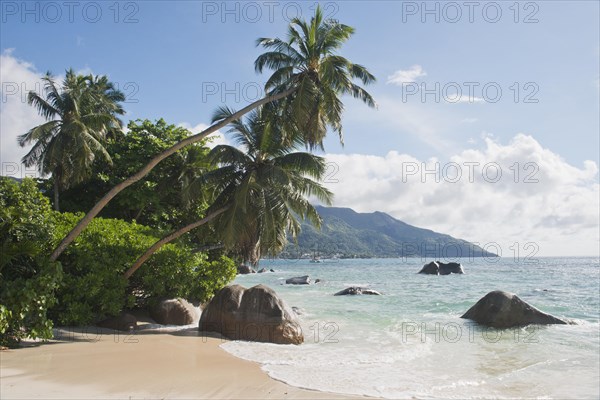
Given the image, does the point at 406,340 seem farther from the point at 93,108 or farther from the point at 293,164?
the point at 93,108

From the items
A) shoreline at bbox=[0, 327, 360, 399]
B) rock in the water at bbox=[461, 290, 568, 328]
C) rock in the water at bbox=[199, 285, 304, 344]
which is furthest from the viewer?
rock in the water at bbox=[461, 290, 568, 328]

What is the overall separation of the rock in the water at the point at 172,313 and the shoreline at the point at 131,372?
11.1 ft

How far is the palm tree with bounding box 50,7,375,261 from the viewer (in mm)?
15031

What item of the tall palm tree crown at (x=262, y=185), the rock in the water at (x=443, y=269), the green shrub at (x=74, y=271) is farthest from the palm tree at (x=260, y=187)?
the rock in the water at (x=443, y=269)

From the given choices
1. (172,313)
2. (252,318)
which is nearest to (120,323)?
(172,313)

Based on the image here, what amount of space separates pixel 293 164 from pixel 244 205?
8.28 feet

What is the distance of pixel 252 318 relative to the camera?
14914mm

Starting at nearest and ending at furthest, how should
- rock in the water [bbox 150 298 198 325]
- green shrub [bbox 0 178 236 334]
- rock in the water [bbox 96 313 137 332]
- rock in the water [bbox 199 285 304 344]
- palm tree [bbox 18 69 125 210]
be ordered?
green shrub [bbox 0 178 236 334] < rock in the water [bbox 199 285 304 344] < rock in the water [bbox 96 313 137 332] < rock in the water [bbox 150 298 198 325] < palm tree [bbox 18 69 125 210]

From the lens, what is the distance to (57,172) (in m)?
26.3

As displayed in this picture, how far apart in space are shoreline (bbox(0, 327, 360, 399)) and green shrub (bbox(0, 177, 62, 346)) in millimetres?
620

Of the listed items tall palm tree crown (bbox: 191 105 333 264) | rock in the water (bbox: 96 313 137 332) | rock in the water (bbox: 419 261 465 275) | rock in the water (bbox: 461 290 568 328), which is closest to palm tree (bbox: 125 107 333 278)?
tall palm tree crown (bbox: 191 105 333 264)

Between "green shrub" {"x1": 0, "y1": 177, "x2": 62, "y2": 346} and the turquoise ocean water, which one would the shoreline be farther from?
the turquoise ocean water

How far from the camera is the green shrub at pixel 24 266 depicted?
34.8ft

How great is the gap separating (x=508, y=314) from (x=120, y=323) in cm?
1503
